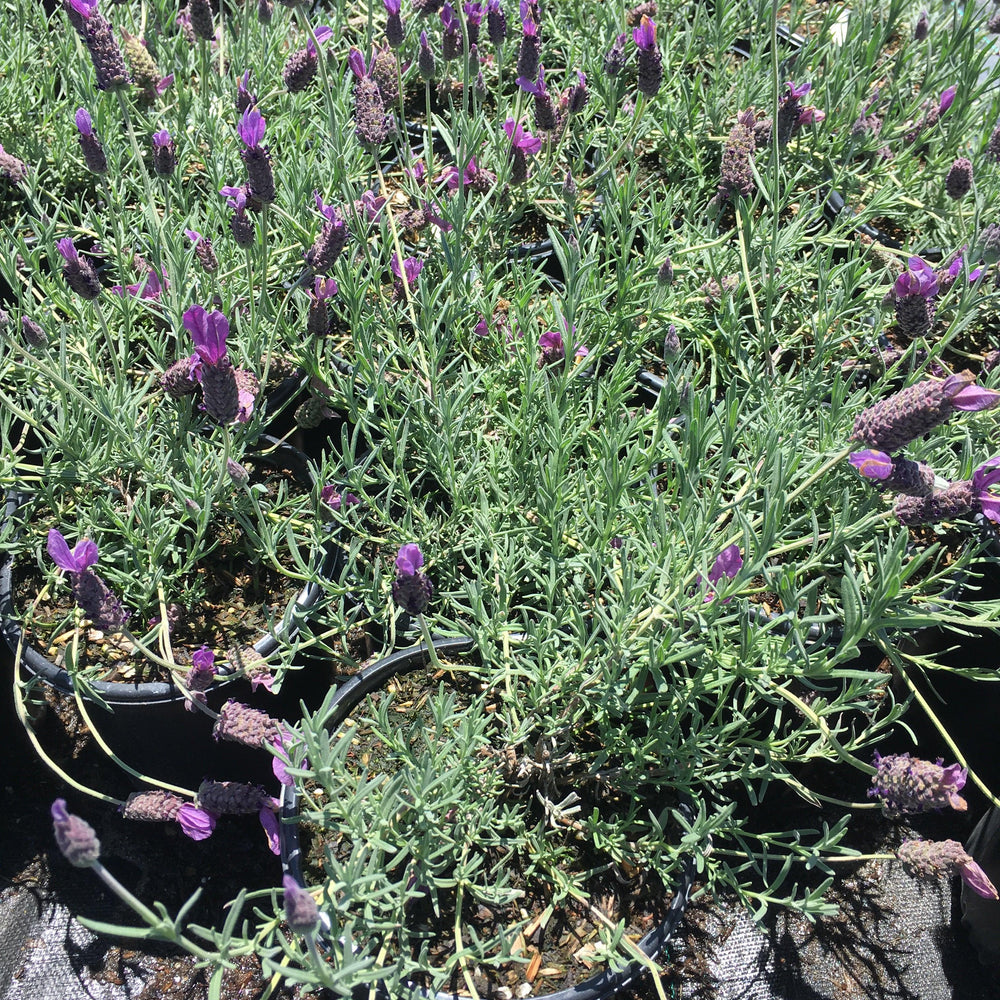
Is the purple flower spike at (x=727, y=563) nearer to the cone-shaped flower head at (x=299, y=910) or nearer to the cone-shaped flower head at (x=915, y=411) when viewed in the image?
the cone-shaped flower head at (x=915, y=411)

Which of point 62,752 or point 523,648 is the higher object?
point 523,648

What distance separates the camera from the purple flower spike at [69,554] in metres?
1.20

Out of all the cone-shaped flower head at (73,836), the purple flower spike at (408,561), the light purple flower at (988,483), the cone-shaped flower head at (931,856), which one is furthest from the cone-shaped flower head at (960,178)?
the cone-shaped flower head at (73,836)

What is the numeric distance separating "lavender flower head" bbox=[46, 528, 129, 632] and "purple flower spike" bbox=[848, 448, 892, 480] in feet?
2.99

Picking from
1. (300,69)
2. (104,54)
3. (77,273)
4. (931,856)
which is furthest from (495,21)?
(931,856)

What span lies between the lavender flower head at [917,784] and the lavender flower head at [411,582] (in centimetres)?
60

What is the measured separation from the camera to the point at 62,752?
1755 millimetres

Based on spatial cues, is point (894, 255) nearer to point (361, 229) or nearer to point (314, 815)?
point (361, 229)

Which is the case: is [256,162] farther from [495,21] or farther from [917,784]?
[917,784]

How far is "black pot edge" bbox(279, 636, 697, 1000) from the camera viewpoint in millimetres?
1249

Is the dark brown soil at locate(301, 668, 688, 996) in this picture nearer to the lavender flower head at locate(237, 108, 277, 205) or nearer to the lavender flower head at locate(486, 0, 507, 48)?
the lavender flower head at locate(237, 108, 277, 205)

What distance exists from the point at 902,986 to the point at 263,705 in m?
1.15

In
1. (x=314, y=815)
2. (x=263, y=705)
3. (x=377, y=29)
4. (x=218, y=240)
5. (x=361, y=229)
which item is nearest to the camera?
(x=314, y=815)

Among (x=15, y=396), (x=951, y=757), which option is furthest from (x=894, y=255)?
(x=15, y=396)
